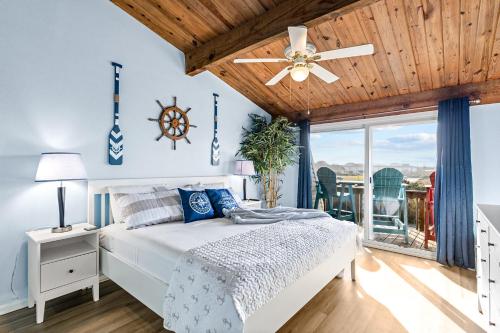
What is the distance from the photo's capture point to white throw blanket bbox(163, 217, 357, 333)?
1.41 m

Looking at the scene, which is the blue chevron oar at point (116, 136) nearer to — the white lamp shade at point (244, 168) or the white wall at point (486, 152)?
the white lamp shade at point (244, 168)

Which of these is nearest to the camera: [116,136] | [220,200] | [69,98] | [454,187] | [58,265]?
[58,265]

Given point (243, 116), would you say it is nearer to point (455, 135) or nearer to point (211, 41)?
point (211, 41)

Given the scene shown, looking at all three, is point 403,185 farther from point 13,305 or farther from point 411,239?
point 13,305

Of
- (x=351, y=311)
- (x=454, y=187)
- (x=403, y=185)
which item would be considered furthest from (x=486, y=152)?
(x=351, y=311)

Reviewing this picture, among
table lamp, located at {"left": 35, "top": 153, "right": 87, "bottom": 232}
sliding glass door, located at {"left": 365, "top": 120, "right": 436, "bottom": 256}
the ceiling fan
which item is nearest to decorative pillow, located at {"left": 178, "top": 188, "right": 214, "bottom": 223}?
table lamp, located at {"left": 35, "top": 153, "right": 87, "bottom": 232}

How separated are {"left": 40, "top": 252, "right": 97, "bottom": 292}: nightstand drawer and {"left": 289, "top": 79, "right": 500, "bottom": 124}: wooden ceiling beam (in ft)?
12.9

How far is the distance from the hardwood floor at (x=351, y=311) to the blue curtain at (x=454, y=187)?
0.38 metres

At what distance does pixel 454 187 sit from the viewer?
3.30m

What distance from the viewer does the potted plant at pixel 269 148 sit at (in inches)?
178

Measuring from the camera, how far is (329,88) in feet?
12.9

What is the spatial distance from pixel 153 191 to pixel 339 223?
215cm

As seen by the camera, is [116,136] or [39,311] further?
[116,136]

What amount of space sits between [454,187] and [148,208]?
3.74 metres
